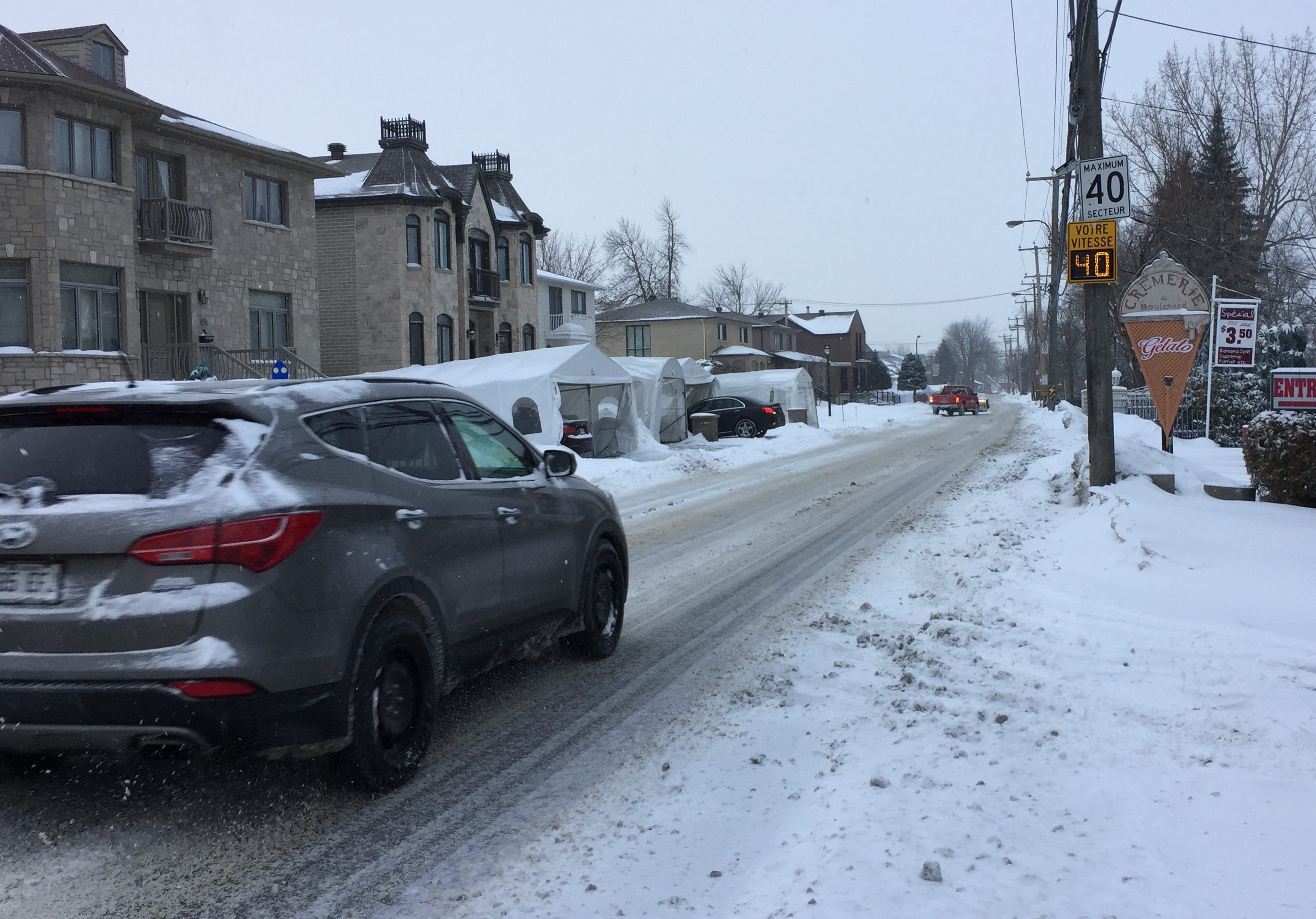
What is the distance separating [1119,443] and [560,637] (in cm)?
929

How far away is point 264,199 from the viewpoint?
28.4 m

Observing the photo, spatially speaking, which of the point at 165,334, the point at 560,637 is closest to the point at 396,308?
the point at 165,334

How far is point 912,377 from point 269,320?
91559 mm

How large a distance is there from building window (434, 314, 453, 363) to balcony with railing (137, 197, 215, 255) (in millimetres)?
11537

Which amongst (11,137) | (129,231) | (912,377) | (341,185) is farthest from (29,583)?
(912,377)

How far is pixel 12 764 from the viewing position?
4531 mm

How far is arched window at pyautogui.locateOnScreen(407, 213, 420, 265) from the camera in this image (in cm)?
3472

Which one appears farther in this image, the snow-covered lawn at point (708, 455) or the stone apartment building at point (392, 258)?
the stone apartment building at point (392, 258)

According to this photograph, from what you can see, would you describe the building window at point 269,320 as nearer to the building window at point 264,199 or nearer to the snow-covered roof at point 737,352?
the building window at point 264,199

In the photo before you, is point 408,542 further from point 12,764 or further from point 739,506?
point 739,506

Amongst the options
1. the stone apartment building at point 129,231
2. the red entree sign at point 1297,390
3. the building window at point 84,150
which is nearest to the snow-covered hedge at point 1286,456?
the red entree sign at point 1297,390

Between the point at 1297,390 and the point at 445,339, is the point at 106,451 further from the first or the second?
the point at 445,339

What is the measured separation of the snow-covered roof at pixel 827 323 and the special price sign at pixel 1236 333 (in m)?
84.7

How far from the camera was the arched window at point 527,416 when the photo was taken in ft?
74.2
